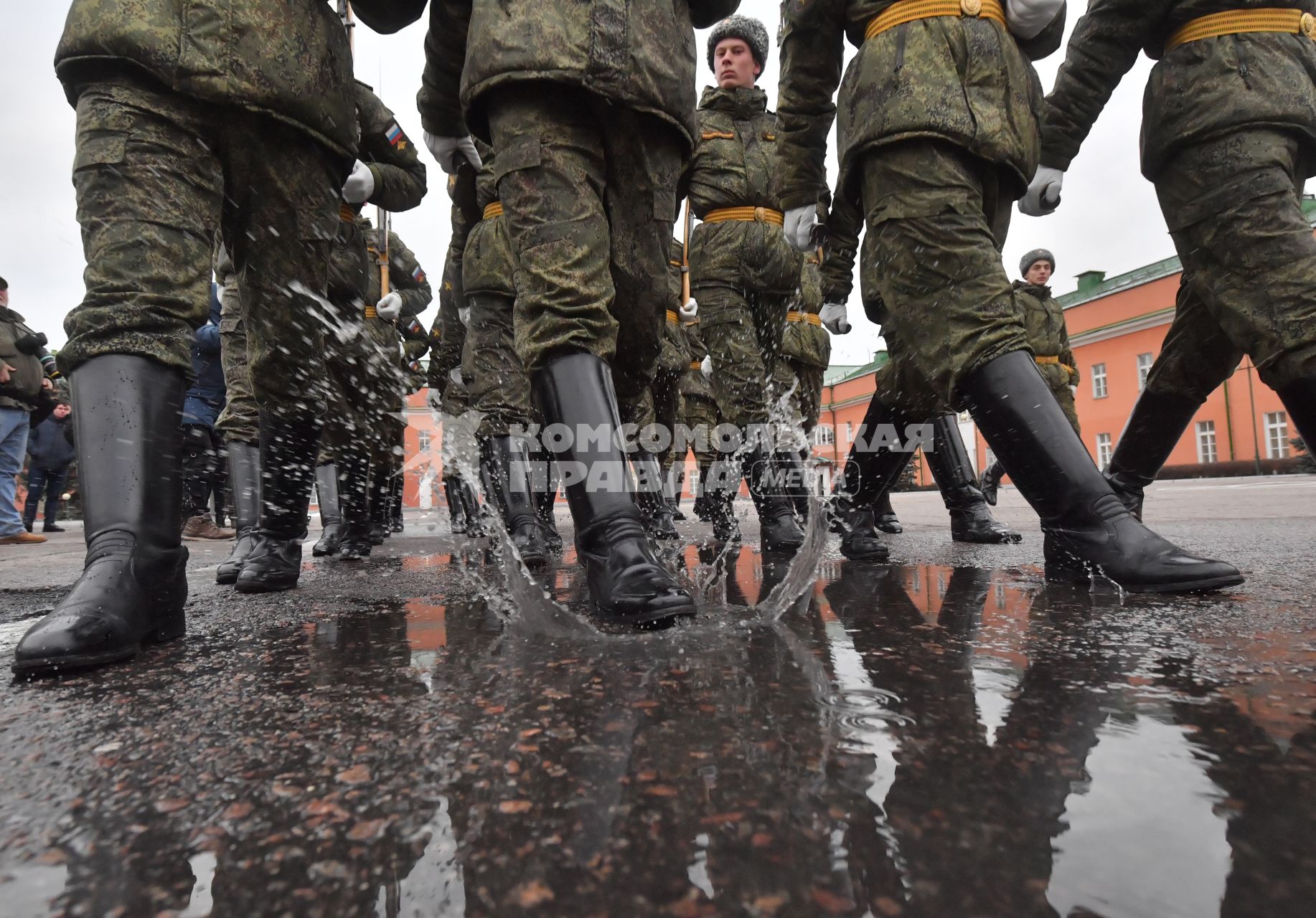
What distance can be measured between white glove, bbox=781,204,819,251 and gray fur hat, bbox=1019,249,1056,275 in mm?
4944

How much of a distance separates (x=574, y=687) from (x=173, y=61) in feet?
4.65

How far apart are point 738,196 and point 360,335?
6.60ft

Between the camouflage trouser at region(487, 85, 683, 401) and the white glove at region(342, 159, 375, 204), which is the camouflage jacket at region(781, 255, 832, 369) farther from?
the camouflage trouser at region(487, 85, 683, 401)

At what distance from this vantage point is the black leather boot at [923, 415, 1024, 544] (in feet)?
11.0

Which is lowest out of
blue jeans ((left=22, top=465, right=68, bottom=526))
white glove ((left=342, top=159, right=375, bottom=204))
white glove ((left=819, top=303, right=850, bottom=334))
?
blue jeans ((left=22, top=465, right=68, bottom=526))

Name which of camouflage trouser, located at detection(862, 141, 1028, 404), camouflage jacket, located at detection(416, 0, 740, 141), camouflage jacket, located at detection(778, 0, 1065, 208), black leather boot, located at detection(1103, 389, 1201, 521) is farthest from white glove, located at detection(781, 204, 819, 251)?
black leather boot, located at detection(1103, 389, 1201, 521)

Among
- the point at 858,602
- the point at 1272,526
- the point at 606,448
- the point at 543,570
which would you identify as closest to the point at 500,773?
the point at 606,448

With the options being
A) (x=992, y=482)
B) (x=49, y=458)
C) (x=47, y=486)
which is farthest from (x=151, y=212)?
(x=47, y=486)

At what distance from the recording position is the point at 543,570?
8.82 ft

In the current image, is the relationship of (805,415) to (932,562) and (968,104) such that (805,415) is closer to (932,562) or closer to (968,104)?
(932,562)

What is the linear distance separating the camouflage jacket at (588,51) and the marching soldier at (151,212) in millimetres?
415

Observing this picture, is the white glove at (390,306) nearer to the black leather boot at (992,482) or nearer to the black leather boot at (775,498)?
the black leather boot at (775,498)

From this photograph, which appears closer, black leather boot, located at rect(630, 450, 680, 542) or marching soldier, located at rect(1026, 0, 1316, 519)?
marching soldier, located at rect(1026, 0, 1316, 519)

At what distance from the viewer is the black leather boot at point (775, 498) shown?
3.11 meters
